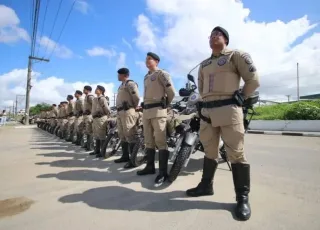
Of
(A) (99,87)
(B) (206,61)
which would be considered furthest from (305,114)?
(B) (206,61)

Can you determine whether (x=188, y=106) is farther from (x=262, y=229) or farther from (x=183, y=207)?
(x=262, y=229)

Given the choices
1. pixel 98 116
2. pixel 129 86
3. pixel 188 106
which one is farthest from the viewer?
pixel 98 116

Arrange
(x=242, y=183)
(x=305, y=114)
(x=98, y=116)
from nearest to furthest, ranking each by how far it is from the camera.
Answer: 1. (x=242, y=183)
2. (x=98, y=116)
3. (x=305, y=114)

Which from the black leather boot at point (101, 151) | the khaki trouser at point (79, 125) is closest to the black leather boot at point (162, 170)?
the black leather boot at point (101, 151)

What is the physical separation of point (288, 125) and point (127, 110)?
32.8 ft

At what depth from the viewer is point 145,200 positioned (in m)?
2.74

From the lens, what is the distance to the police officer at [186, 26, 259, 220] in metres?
2.47

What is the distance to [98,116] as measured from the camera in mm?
5953

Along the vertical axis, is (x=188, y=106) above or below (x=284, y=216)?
above

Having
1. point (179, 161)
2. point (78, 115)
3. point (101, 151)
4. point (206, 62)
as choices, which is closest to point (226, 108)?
point (206, 62)

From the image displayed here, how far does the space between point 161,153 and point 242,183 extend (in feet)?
4.69

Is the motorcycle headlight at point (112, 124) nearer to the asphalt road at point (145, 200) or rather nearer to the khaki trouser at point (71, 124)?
the asphalt road at point (145, 200)

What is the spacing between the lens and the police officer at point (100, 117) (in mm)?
5859

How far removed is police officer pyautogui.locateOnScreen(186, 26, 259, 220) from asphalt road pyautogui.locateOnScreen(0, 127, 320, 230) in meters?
0.23
